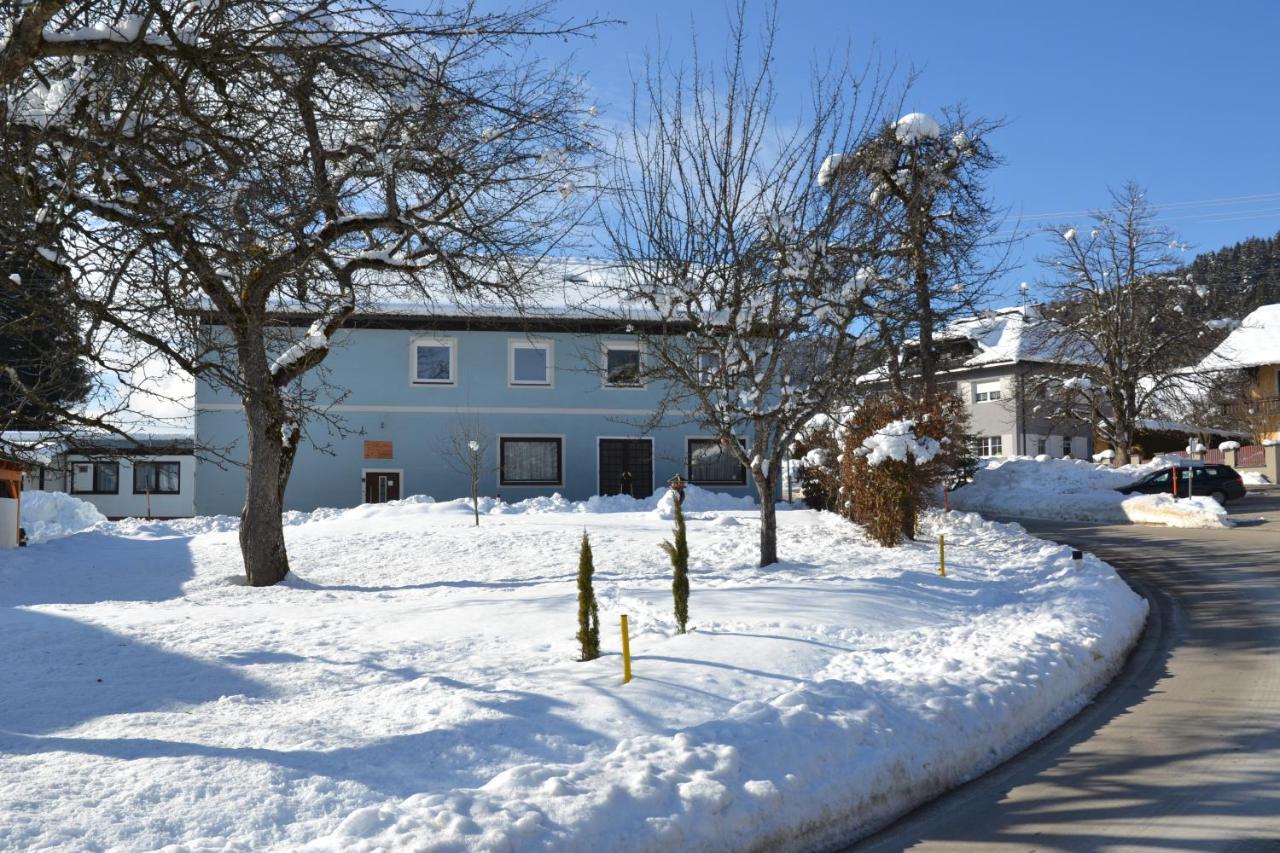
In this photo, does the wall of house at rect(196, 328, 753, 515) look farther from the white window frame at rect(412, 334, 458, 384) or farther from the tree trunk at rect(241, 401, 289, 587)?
the tree trunk at rect(241, 401, 289, 587)

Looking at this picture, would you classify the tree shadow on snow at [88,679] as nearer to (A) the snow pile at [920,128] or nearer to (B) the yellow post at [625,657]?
(B) the yellow post at [625,657]

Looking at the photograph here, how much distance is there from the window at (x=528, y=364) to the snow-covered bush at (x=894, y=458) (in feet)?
44.6

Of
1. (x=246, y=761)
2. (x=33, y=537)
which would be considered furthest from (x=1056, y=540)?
(x=33, y=537)

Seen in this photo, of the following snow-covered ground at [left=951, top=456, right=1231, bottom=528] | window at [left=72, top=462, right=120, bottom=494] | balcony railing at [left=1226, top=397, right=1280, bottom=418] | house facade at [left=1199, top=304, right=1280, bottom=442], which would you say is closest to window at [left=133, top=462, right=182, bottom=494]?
window at [left=72, top=462, right=120, bottom=494]

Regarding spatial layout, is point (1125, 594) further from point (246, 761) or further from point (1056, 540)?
point (246, 761)

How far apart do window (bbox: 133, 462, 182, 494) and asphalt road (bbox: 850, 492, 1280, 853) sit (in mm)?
37980

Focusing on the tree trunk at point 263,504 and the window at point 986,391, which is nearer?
the tree trunk at point 263,504

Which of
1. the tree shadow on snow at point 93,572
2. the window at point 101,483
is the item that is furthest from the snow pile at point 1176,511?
the window at point 101,483

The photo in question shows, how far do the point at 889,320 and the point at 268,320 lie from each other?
917 centimetres

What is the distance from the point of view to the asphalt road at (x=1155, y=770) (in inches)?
222

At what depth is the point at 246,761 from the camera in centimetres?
605

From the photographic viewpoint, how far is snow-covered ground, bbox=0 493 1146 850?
530 cm

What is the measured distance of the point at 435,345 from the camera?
31953 mm

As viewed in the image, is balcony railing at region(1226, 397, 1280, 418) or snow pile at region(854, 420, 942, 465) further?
balcony railing at region(1226, 397, 1280, 418)
